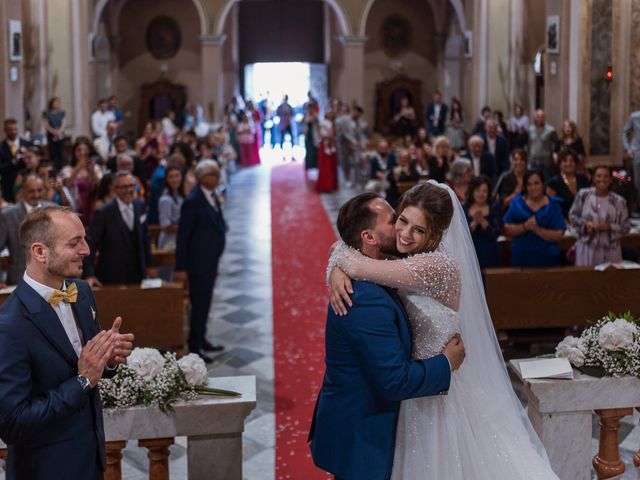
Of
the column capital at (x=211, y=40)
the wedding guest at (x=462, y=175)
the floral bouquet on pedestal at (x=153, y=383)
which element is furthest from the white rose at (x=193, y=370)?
the column capital at (x=211, y=40)

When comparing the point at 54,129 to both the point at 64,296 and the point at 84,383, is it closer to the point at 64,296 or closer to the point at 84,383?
the point at 64,296

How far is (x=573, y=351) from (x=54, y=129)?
571 inches

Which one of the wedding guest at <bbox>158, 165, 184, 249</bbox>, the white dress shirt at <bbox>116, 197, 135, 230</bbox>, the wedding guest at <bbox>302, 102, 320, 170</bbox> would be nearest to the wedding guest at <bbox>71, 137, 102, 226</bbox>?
the wedding guest at <bbox>158, 165, 184, 249</bbox>

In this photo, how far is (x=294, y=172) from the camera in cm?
2394

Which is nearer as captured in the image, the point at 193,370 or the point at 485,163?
the point at 193,370

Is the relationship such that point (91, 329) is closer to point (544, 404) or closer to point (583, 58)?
point (544, 404)

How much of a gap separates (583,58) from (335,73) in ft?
46.4

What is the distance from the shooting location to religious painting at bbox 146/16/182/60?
2794 cm

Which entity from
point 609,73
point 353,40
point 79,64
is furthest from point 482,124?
point 353,40

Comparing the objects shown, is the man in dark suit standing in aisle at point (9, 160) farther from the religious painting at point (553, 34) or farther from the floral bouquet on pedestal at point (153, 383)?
the floral bouquet on pedestal at point (153, 383)

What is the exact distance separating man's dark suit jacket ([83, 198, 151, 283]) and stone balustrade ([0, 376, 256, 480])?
3338 mm

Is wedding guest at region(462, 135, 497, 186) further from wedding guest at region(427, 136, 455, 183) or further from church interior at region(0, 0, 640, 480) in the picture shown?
wedding guest at region(427, 136, 455, 183)

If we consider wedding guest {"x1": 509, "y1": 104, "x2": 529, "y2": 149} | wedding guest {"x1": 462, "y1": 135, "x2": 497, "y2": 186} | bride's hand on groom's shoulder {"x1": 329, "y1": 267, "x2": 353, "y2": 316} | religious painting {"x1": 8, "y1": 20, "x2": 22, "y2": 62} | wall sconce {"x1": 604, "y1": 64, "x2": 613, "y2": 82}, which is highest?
religious painting {"x1": 8, "y1": 20, "x2": 22, "y2": 62}

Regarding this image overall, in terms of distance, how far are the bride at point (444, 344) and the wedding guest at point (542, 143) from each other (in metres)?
11.5
